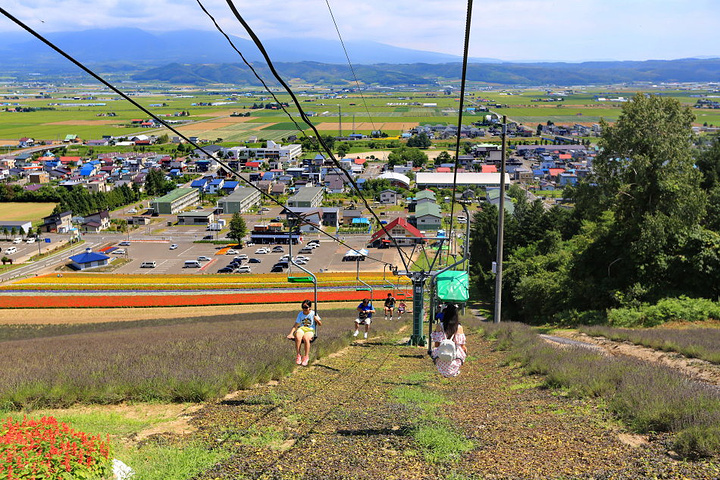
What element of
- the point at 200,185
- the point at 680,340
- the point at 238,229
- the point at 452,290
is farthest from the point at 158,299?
the point at 200,185

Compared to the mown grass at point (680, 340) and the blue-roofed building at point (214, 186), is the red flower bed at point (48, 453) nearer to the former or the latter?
the mown grass at point (680, 340)

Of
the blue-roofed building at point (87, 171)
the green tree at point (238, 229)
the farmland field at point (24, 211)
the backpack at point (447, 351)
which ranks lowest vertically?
the farmland field at point (24, 211)

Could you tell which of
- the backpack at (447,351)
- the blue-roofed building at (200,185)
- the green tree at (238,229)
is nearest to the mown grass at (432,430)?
the backpack at (447,351)

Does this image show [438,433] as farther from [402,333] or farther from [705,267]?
[705,267]

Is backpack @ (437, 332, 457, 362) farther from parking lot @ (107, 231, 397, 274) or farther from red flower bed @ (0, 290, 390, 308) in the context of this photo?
parking lot @ (107, 231, 397, 274)

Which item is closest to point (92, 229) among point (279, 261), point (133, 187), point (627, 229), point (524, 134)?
point (133, 187)

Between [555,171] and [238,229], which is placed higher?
[555,171]

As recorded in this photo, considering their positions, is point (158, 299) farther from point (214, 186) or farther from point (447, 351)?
point (214, 186)
